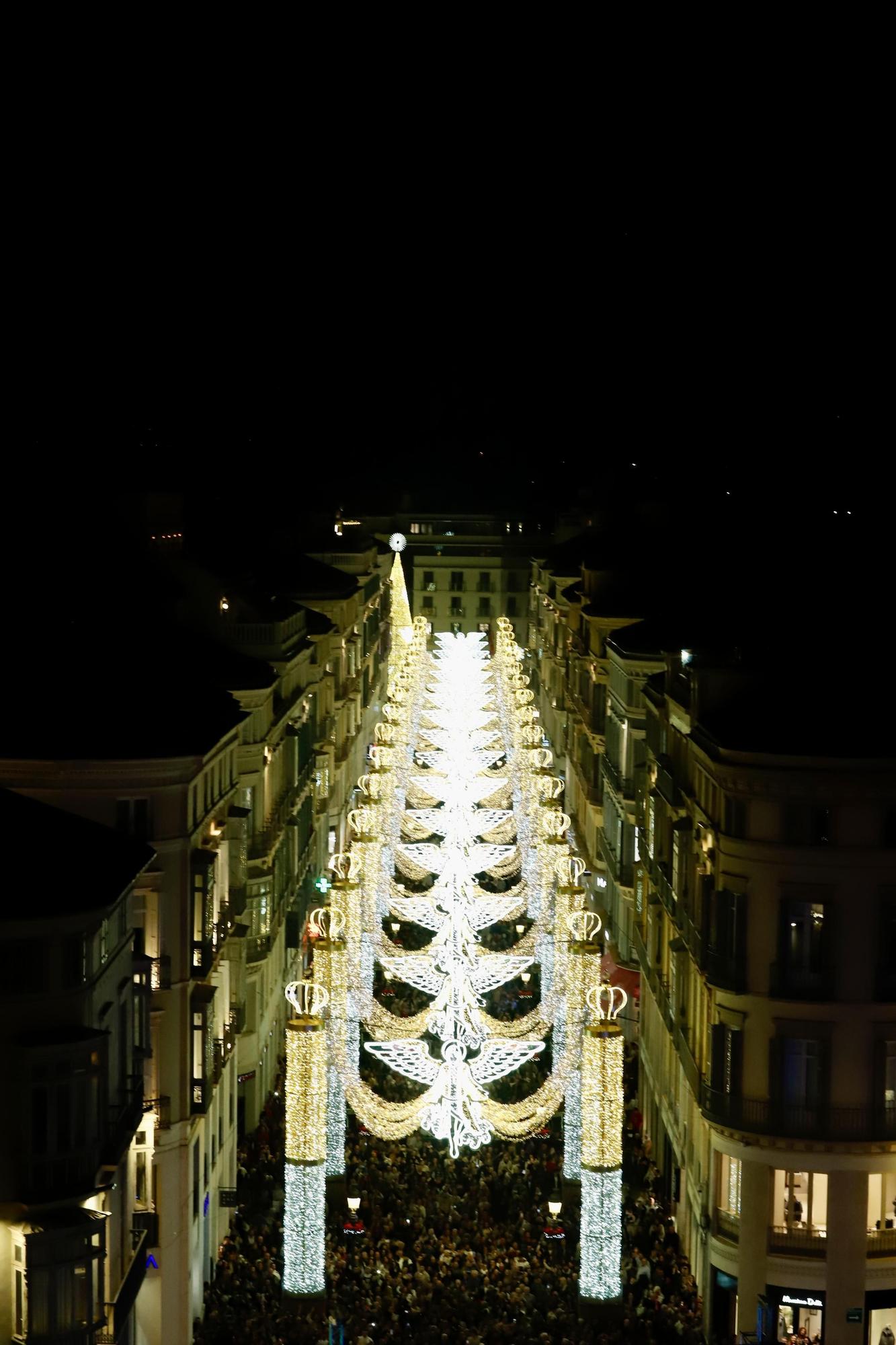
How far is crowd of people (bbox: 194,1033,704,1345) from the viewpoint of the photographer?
36.1 meters

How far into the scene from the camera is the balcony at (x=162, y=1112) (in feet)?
122

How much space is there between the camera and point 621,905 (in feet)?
200

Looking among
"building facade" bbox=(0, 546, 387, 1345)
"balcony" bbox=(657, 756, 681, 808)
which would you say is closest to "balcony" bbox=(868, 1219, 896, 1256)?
"building facade" bbox=(0, 546, 387, 1345)

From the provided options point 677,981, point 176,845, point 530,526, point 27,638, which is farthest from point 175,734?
point 530,526

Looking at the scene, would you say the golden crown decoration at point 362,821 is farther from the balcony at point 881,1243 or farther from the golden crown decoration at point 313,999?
the balcony at point 881,1243

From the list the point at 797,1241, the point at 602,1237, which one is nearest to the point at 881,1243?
the point at 797,1241

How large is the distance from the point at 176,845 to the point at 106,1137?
31.5 ft

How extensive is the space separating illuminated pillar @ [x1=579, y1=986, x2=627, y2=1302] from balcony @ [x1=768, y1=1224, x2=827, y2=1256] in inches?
97.9

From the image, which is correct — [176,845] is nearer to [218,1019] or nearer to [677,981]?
[218,1019]

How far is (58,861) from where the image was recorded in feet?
96.4

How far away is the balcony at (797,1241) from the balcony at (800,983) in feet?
11.8

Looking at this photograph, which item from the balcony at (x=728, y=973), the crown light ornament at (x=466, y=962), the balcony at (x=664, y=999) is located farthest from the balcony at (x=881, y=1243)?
the balcony at (x=664, y=999)

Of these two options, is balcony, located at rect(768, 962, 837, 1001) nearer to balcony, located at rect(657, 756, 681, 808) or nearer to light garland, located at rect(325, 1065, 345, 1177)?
light garland, located at rect(325, 1065, 345, 1177)

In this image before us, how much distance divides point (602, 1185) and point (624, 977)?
69.2 feet
